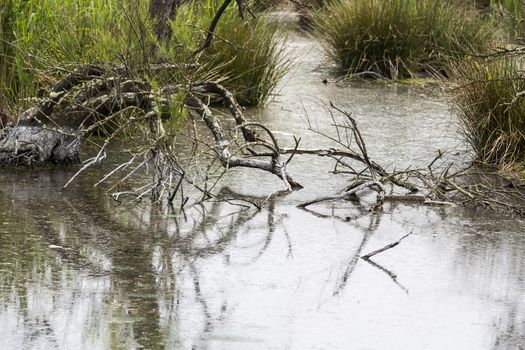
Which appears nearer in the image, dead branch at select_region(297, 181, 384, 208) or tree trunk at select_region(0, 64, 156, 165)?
dead branch at select_region(297, 181, 384, 208)

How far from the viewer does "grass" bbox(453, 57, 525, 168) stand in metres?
6.90

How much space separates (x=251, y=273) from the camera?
4.70 meters

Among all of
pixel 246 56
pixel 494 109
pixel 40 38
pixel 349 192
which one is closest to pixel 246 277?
pixel 349 192

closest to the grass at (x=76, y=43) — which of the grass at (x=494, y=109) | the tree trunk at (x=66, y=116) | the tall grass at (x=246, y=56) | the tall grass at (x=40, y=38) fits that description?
the tall grass at (x=40, y=38)

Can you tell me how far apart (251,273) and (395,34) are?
701 cm

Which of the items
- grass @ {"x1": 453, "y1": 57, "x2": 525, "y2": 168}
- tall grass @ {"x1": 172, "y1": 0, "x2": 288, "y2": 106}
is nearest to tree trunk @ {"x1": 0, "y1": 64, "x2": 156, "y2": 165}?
grass @ {"x1": 453, "y1": 57, "x2": 525, "y2": 168}

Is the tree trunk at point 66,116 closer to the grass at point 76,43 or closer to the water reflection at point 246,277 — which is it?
the grass at point 76,43

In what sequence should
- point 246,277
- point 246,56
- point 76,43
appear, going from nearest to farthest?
1. point 246,277
2. point 76,43
3. point 246,56

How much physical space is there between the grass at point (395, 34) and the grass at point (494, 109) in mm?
3918

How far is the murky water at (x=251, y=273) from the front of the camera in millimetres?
3953

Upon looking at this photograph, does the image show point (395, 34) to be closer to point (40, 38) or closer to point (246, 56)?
point (246, 56)

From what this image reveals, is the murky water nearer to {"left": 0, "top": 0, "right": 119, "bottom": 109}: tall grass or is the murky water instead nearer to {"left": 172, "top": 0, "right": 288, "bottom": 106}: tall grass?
{"left": 0, "top": 0, "right": 119, "bottom": 109}: tall grass

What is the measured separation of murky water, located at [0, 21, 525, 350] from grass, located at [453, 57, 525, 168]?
3.65 ft

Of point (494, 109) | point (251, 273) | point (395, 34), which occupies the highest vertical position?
point (494, 109)
